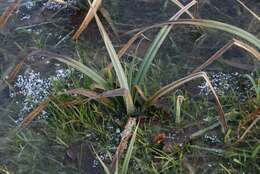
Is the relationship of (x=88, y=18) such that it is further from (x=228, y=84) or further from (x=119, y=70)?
(x=228, y=84)

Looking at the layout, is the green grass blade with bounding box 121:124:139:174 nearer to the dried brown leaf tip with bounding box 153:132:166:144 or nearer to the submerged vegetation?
the submerged vegetation

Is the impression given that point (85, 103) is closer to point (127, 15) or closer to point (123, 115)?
point (123, 115)

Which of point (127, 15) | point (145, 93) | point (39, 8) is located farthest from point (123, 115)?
point (39, 8)

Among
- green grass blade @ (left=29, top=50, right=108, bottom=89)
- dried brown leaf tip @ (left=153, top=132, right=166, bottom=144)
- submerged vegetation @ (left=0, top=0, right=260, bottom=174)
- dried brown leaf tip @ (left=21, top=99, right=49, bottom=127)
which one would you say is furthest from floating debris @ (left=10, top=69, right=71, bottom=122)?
dried brown leaf tip @ (left=153, top=132, right=166, bottom=144)

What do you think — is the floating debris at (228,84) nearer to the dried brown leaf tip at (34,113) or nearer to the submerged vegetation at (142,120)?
the submerged vegetation at (142,120)

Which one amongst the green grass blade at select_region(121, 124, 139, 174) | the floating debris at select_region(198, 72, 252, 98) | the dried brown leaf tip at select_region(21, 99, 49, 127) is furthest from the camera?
the floating debris at select_region(198, 72, 252, 98)

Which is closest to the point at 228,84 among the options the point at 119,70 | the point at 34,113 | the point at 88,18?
the point at 119,70

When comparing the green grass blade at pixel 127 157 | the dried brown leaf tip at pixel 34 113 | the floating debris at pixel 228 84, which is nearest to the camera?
the green grass blade at pixel 127 157

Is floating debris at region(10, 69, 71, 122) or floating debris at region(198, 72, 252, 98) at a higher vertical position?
floating debris at region(10, 69, 71, 122)

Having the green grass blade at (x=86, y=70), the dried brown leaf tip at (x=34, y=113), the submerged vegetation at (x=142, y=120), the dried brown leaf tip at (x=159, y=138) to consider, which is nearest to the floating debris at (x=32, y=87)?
the submerged vegetation at (x=142, y=120)
